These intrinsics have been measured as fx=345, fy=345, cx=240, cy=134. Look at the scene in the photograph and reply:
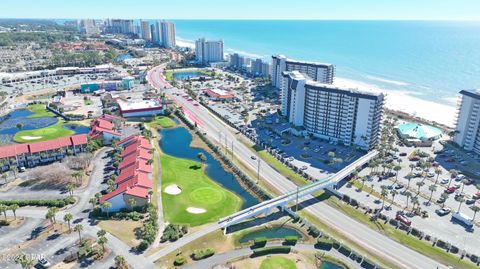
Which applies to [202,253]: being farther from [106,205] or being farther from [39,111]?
[39,111]

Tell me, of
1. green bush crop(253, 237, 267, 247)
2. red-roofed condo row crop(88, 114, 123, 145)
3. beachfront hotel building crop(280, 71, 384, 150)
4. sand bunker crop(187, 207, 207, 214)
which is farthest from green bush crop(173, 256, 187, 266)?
beachfront hotel building crop(280, 71, 384, 150)

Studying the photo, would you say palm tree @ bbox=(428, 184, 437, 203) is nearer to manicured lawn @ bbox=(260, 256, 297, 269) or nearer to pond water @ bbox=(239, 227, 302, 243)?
pond water @ bbox=(239, 227, 302, 243)

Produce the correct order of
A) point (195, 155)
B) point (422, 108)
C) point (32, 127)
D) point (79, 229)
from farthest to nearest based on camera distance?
point (422, 108), point (32, 127), point (195, 155), point (79, 229)

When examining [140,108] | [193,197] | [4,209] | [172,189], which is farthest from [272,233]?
[140,108]

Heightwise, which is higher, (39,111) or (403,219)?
(39,111)

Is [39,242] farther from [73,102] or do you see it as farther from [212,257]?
[73,102]
